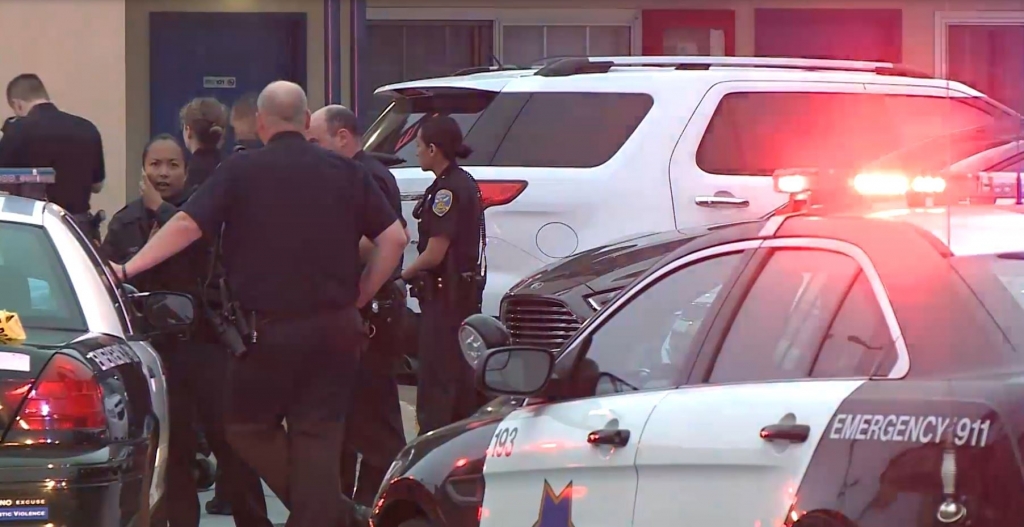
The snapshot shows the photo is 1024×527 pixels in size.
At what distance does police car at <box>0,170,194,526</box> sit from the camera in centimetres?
434

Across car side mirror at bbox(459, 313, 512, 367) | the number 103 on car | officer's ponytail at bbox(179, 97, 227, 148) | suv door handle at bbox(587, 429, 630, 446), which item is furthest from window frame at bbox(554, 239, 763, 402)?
officer's ponytail at bbox(179, 97, 227, 148)

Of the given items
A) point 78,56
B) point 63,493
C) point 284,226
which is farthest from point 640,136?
point 78,56

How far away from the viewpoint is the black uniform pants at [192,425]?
6.56 m

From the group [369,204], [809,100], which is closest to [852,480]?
[369,204]

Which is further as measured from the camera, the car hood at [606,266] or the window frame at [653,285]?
the car hood at [606,266]

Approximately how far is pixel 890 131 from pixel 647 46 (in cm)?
501

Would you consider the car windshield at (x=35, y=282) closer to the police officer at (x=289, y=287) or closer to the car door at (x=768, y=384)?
the police officer at (x=289, y=287)

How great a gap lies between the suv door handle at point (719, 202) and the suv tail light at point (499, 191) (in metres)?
0.90

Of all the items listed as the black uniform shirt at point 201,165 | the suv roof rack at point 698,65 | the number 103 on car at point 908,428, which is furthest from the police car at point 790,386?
the suv roof rack at point 698,65

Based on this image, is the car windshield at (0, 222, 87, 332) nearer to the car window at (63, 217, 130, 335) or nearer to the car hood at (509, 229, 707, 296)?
the car window at (63, 217, 130, 335)

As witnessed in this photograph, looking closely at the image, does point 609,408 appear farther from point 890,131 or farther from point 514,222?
point 890,131

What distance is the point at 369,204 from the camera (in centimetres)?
591

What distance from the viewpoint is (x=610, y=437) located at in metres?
3.68

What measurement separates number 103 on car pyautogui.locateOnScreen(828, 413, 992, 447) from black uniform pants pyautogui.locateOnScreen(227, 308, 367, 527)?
114 inches
